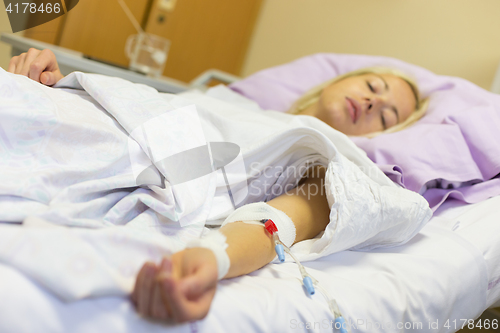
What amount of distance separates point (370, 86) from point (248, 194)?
680mm

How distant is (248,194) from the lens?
0.74 m

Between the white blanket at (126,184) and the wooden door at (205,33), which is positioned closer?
the white blanket at (126,184)

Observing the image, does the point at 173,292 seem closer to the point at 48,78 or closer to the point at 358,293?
the point at 358,293

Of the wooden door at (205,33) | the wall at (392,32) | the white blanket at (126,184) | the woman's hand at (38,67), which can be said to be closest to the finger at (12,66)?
the woman's hand at (38,67)

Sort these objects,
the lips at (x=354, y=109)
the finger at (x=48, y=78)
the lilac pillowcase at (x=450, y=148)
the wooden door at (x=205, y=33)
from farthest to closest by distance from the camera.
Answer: the wooden door at (x=205, y=33) → the lips at (x=354, y=109) → the lilac pillowcase at (x=450, y=148) → the finger at (x=48, y=78)

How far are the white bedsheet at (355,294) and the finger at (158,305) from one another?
0.02m

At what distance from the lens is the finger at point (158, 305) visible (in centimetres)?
35

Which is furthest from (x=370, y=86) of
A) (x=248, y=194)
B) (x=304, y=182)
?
(x=248, y=194)

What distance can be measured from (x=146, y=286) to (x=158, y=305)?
2 centimetres

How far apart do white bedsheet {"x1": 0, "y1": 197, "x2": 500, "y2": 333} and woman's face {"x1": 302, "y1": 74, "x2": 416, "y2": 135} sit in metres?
0.36

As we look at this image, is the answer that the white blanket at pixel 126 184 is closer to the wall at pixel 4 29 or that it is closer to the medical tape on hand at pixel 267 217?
the medical tape on hand at pixel 267 217

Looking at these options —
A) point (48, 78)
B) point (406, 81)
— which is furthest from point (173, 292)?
point (406, 81)

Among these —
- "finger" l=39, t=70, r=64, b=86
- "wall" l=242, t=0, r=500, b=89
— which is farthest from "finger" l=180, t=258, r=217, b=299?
"wall" l=242, t=0, r=500, b=89

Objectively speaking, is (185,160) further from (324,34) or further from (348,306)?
(324,34)
